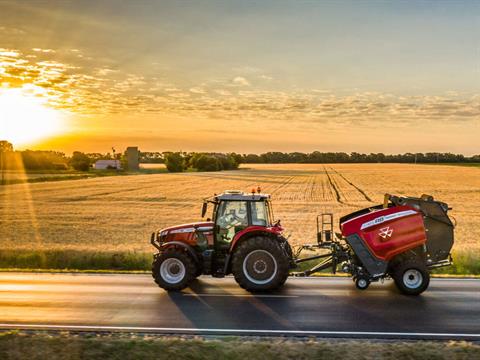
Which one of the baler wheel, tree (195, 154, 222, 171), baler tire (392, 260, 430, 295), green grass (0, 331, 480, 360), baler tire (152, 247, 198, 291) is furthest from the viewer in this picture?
tree (195, 154, 222, 171)

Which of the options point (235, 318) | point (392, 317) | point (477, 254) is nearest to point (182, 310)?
point (235, 318)

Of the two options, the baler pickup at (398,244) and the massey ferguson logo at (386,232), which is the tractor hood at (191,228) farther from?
the massey ferguson logo at (386,232)

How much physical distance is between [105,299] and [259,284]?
4.18m

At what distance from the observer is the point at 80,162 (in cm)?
13512

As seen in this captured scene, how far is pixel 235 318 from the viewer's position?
12320 millimetres

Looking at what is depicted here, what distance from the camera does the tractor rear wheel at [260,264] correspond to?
14198 mm

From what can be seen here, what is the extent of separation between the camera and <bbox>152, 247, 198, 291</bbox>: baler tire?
14742 mm

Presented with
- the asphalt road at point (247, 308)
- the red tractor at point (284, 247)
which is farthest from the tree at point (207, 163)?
the red tractor at point (284, 247)

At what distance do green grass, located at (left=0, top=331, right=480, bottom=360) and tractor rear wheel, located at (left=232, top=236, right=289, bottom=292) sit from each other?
3737mm

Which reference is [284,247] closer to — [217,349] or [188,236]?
[188,236]

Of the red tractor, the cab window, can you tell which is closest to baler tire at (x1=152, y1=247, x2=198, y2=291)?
the red tractor

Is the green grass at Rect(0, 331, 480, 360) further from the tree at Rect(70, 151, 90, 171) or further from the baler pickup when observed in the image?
the tree at Rect(70, 151, 90, 171)

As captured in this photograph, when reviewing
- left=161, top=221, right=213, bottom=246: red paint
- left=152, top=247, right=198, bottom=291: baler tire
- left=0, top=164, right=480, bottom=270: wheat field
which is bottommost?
left=0, top=164, right=480, bottom=270: wheat field

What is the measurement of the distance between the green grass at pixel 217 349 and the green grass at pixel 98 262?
898 cm
